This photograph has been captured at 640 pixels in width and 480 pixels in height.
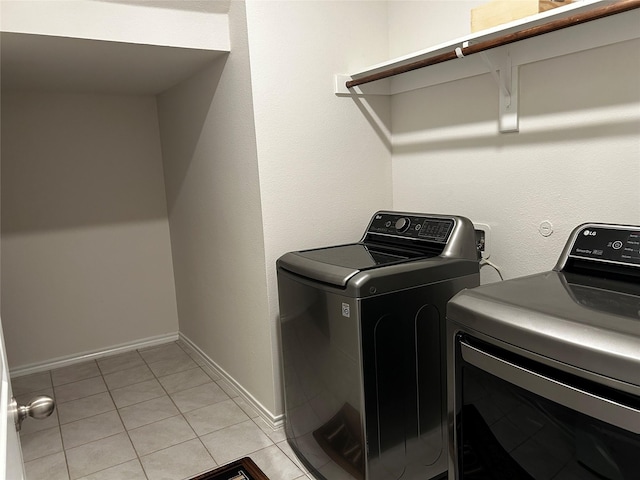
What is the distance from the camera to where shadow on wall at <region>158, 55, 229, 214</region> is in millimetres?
2473

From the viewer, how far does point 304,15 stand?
2.11 m

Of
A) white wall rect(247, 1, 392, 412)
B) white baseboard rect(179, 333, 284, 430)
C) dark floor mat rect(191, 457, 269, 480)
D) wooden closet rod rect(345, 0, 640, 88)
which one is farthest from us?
white baseboard rect(179, 333, 284, 430)

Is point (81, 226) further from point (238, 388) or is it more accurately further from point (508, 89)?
point (508, 89)

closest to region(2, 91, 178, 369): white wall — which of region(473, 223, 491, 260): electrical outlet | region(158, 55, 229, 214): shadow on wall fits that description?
region(158, 55, 229, 214): shadow on wall

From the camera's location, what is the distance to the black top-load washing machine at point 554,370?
0.90m

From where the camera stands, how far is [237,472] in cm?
198

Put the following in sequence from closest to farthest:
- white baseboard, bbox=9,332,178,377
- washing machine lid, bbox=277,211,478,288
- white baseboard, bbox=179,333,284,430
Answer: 1. washing machine lid, bbox=277,211,478,288
2. white baseboard, bbox=179,333,284,430
3. white baseboard, bbox=9,332,178,377

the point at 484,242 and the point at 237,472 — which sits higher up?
the point at 484,242

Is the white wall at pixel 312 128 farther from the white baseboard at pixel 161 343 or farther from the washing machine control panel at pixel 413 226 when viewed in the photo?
the washing machine control panel at pixel 413 226

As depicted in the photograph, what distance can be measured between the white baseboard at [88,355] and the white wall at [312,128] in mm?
1579

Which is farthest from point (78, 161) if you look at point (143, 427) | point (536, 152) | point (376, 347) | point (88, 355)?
point (536, 152)

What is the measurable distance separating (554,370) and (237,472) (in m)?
1.45

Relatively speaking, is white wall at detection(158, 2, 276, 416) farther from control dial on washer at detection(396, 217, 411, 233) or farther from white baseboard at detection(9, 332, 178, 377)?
control dial on washer at detection(396, 217, 411, 233)

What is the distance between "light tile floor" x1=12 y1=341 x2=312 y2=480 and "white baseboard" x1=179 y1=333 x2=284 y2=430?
3 cm
